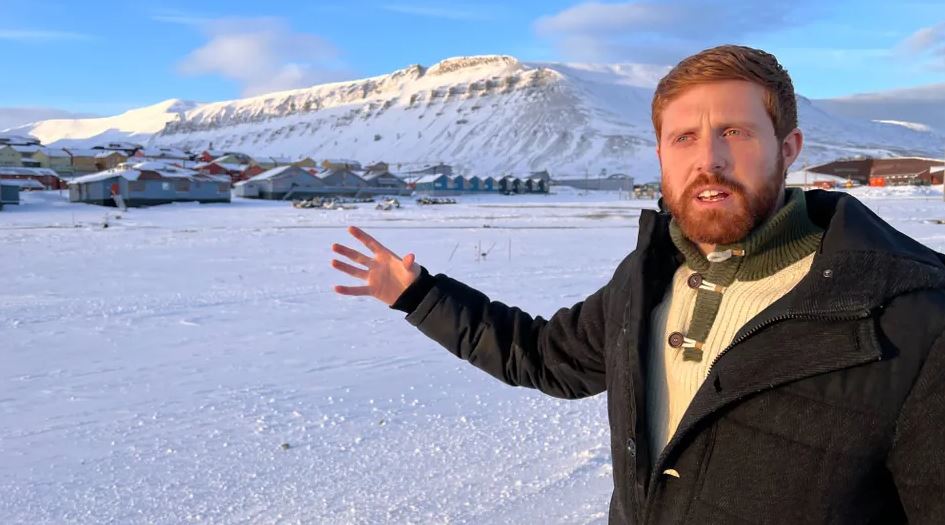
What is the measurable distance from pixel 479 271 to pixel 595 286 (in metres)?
3.27

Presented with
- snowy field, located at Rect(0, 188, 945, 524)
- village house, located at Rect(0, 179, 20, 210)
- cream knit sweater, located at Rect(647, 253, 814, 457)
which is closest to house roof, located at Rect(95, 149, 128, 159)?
village house, located at Rect(0, 179, 20, 210)

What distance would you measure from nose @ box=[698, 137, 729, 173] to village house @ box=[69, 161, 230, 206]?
58.8m

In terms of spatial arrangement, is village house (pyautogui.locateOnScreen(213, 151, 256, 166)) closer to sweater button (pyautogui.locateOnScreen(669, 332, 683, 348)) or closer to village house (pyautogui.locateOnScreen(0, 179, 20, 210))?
village house (pyautogui.locateOnScreen(0, 179, 20, 210))

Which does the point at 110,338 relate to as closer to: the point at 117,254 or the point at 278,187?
the point at 117,254

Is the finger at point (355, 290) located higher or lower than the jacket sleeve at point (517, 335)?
higher

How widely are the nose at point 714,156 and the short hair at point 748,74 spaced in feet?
0.53

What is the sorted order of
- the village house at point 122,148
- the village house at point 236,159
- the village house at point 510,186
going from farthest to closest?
1. the village house at point 236,159
2. the village house at point 122,148
3. the village house at point 510,186

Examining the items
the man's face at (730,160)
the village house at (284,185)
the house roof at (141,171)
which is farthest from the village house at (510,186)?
the man's face at (730,160)

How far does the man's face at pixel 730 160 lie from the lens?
74.0 inches

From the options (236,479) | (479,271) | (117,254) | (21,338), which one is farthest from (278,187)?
(236,479)

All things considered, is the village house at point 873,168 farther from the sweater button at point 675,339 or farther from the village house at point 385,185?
the sweater button at point 675,339

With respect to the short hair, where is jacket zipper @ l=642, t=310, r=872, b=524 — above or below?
below

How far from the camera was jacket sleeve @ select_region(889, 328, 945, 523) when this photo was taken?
1528 millimetres

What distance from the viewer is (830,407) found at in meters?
1.59
